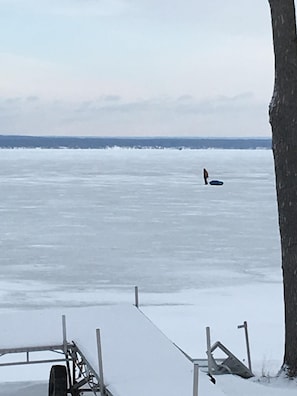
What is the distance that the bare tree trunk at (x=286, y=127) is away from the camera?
7.68 metres

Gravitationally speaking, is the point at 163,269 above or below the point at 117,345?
below

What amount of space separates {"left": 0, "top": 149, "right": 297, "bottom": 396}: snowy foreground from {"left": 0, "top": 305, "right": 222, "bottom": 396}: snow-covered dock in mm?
742

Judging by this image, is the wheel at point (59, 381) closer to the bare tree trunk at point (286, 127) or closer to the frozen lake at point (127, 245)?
the bare tree trunk at point (286, 127)

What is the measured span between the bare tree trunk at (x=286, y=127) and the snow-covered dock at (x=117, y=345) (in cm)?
160

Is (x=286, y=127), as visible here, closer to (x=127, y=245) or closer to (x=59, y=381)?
(x=59, y=381)

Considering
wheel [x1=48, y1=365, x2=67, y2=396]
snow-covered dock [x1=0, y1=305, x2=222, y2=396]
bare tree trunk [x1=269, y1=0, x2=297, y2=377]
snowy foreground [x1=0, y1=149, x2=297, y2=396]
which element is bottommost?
snowy foreground [x1=0, y1=149, x2=297, y2=396]

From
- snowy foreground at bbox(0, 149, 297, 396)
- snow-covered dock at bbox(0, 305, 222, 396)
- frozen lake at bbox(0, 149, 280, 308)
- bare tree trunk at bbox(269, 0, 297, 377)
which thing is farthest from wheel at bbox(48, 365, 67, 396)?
frozen lake at bbox(0, 149, 280, 308)

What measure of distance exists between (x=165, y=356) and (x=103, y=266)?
10.2 meters

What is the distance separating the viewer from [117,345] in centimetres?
698

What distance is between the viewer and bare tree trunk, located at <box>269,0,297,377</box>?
25.2 feet

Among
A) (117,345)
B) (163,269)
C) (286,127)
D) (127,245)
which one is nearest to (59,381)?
(117,345)

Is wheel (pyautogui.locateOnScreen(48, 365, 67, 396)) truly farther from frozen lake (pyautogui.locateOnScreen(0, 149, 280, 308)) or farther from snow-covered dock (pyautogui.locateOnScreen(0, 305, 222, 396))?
frozen lake (pyautogui.locateOnScreen(0, 149, 280, 308))

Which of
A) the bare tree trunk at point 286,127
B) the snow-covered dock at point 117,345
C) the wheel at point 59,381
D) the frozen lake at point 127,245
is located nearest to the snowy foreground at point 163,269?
the frozen lake at point 127,245

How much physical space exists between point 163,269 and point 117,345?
31.3 ft
